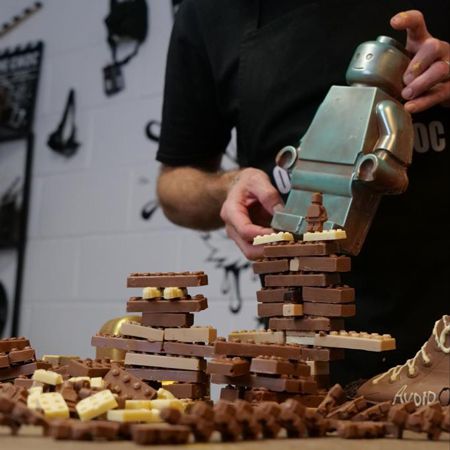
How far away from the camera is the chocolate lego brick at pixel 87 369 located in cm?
73

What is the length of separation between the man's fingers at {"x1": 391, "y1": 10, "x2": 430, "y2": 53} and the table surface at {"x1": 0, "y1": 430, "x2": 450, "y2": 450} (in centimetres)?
56

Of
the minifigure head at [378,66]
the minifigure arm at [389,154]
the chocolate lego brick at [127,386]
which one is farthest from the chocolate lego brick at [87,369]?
the minifigure head at [378,66]

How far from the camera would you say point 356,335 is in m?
0.71

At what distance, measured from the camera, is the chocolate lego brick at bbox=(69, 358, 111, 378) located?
28.7 inches

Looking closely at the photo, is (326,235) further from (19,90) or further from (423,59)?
(19,90)

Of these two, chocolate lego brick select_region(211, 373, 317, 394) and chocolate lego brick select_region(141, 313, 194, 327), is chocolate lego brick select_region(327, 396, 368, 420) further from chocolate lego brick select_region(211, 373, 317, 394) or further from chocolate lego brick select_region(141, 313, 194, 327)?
chocolate lego brick select_region(141, 313, 194, 327)

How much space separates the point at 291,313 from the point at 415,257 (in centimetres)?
44

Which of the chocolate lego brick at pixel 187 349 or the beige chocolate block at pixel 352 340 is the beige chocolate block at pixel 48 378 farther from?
the beige chocolate block at pixel 352 340

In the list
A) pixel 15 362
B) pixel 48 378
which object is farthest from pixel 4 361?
pixel 48 378

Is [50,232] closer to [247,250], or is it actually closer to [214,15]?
[214,15]

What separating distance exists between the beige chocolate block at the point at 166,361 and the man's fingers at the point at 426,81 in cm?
44

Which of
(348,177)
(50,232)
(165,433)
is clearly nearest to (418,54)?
(348,177)

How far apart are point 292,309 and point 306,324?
20mm

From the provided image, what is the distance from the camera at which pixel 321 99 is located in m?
1.21
